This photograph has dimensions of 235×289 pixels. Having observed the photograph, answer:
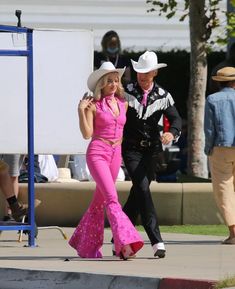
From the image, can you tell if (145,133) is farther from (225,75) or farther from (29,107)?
(225,75)

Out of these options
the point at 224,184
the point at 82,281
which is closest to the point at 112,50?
the point at 224,184

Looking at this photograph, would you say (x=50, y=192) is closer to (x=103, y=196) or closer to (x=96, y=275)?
(x=103, y=196)

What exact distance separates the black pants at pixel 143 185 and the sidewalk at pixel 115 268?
0.28 m

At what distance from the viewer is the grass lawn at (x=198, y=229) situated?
13.9 m

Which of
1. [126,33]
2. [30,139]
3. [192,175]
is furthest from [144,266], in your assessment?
[126,33]

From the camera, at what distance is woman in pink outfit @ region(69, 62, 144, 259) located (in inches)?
426

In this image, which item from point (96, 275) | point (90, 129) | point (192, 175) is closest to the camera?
point (96, 275)

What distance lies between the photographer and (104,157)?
431 inches

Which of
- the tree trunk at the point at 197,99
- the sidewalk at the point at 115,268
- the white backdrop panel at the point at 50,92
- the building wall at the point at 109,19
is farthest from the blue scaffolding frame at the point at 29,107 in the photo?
the building wall at the point at 109,19

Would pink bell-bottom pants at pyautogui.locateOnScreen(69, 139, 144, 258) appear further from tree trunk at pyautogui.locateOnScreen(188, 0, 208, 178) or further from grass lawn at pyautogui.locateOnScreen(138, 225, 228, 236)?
tree trunk at pyautogui.locateOnScreen(188, 0, 208, 178)

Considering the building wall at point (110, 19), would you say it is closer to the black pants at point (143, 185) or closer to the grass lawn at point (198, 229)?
Result: the grass lawn at point (198, 229)

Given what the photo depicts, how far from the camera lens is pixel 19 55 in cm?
1206

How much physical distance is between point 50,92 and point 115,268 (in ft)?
9.52

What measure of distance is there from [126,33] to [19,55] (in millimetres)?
11437
